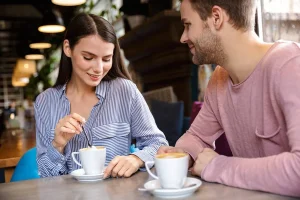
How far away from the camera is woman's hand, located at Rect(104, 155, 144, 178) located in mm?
1365

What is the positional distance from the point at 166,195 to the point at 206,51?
60cm

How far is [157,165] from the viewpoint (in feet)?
3.60

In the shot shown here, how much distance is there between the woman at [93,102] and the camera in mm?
1873

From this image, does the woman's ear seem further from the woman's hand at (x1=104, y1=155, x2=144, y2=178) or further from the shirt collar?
the woman's hand at (x1=104, y1=155, x2=144, y2=178)

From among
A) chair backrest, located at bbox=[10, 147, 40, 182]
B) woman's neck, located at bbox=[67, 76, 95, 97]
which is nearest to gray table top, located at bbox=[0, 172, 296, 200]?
woman's neck, located at bbox=[67, 76, 95, 97]

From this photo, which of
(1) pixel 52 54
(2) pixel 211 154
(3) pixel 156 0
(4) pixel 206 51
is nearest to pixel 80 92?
(4) pixel 206 51

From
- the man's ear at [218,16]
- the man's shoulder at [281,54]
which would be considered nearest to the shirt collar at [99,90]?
the man's ear at [218,16]

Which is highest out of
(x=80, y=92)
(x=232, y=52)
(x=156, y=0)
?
(x=156, y=0)

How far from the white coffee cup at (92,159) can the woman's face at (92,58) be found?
585mm

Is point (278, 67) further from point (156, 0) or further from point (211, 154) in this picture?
point (156, 0)

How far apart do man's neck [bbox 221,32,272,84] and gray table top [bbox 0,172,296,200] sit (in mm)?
443

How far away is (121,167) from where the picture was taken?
4.54 feet

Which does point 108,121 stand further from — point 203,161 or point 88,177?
point 203,161

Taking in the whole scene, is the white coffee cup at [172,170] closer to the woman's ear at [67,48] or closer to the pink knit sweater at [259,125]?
the pink knit sweater at [259,125]
